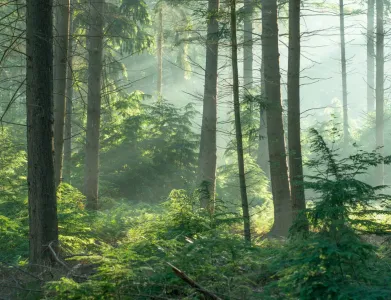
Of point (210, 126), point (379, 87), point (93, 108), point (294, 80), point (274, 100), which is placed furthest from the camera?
point (379, 87)

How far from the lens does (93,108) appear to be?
44.7ft

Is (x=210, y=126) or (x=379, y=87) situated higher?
(x=379, y=87)

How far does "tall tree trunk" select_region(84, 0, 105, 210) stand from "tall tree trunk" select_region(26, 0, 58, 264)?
6545mm

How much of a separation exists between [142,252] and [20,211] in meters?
5.65

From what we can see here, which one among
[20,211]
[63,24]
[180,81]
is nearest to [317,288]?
[20,211]

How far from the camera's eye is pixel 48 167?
23.1 ft

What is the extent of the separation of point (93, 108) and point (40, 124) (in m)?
6.76

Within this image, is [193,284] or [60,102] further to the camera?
[60,102]

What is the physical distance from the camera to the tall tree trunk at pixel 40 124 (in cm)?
692

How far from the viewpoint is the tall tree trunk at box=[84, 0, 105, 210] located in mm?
13641

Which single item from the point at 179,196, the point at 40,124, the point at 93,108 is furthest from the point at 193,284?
the point at 93,108

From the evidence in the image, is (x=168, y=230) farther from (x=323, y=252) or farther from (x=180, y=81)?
(x=180, y=81)

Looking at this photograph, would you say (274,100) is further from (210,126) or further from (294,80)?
(210,126)

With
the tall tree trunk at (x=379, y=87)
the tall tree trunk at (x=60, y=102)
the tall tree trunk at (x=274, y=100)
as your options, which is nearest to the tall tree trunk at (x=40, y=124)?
the tall tree trunk at (x=60, y=102)
